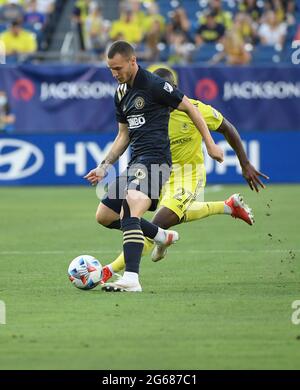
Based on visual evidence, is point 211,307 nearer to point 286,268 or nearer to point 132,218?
point 132,218

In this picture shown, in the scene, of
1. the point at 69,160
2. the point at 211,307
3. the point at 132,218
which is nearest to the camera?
the point at 211,307

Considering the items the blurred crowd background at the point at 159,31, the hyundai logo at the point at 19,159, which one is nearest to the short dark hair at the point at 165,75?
the hyundai logo at the point at 19,159

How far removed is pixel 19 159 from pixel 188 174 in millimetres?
11837

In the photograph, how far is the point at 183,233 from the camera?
15.6 meters

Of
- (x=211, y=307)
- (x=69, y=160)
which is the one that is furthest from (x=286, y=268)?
(x=69, y=160)

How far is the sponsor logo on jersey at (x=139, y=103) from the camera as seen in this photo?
32.5 feet

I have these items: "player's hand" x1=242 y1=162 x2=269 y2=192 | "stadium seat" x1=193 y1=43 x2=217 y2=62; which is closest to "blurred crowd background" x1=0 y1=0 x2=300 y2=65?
"stadium seat" x1=193 y1=43 x2=217 y2=62

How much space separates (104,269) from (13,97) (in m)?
13.9

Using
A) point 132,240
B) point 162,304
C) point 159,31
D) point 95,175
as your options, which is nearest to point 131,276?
point 132,240

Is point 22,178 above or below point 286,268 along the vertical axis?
above

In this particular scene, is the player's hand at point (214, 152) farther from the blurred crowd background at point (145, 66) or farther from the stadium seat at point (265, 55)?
the stadium seat at point (265, 55)

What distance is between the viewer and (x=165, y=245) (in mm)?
10461

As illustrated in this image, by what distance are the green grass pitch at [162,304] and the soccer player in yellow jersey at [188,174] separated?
0.60 meters

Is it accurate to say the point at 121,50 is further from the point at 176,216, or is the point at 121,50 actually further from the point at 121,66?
the point at 176,216
